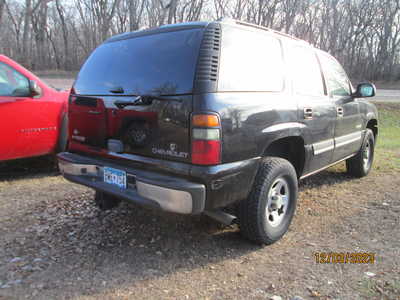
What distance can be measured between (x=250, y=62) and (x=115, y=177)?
1471 millimetres

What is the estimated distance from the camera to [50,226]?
3270 mm

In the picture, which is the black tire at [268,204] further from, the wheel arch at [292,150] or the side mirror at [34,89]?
the side mirror at [34,89]

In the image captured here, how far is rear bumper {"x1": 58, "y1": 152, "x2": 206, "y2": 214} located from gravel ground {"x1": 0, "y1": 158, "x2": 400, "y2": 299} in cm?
59

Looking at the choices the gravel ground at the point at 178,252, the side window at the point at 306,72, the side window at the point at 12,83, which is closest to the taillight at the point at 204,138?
the gravel ground at the point at 178,252

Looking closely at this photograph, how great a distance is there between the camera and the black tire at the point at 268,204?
2682mm

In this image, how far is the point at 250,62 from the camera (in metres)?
2.66

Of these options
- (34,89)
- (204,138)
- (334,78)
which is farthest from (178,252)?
(34,89)

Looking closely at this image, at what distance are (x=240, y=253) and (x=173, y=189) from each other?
1.02m

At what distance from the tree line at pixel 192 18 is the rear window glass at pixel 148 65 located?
28282 millimetres

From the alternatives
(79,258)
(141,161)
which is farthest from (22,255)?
(141,161)

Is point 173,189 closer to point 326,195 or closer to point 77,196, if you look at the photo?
point 77,196

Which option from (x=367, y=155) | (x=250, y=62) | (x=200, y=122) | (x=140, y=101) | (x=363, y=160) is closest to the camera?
(x=200, y=122)
